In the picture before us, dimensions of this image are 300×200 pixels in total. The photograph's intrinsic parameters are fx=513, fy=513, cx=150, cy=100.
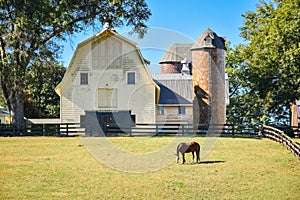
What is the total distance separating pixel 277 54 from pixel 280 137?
12.1m

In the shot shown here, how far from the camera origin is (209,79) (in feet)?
111

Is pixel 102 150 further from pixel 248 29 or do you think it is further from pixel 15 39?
pixel 248 29

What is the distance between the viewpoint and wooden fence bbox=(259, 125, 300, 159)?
18.9 meters

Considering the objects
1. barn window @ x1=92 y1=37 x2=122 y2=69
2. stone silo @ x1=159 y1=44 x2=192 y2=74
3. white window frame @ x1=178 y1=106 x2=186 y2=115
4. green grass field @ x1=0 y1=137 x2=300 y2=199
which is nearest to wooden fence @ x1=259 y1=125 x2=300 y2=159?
green grass field @ x1=0 y1=137 x2=300 y2=199

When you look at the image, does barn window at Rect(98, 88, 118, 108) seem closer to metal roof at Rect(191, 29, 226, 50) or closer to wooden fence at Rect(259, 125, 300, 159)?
metal roof at Rect(191, 29, 226, 50)

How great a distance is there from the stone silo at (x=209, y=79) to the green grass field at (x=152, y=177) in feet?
44.5

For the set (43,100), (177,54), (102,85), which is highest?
→ (177,54)

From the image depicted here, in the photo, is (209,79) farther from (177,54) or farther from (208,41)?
A: (177,54)

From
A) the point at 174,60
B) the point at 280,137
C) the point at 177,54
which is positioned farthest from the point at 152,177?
the point at 174,60

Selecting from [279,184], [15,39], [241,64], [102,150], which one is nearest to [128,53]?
[15,39]

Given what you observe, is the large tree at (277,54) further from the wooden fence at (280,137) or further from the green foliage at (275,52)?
the wooden fence at (280,137)

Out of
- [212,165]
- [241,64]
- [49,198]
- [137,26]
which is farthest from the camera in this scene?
[241,64]

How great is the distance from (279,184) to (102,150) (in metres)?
8.86

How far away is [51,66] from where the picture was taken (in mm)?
31688
